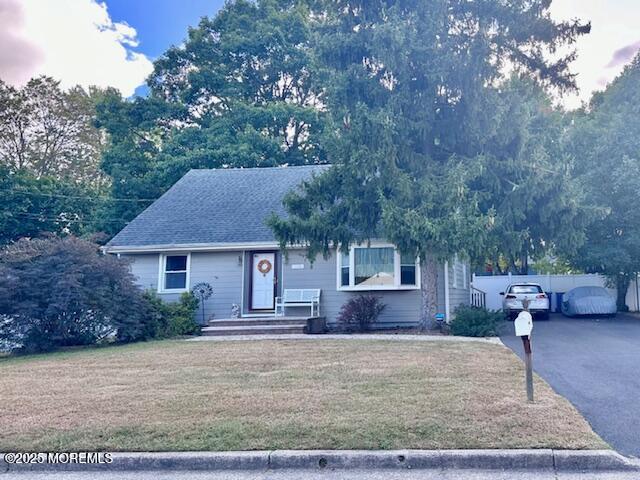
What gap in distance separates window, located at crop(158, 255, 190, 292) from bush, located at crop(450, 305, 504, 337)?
346 inches

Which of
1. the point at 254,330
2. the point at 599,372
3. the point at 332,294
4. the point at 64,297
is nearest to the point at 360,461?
the point at 599,372

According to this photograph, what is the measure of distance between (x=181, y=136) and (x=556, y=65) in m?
21.7

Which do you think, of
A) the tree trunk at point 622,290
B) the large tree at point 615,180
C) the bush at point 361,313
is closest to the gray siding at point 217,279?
the bush at point 361,313

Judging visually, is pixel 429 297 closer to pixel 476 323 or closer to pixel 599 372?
pixel 476 323

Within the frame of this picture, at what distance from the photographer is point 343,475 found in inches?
182

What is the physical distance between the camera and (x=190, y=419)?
226 inches

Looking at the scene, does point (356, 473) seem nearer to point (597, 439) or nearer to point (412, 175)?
point (597, 439)

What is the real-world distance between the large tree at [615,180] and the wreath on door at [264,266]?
11.7 meters

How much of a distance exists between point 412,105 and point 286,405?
9939 mm

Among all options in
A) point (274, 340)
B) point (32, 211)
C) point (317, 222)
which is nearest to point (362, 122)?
point (317, 222)

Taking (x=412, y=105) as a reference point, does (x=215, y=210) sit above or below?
below

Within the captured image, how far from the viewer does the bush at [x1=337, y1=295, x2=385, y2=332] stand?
49.9ft

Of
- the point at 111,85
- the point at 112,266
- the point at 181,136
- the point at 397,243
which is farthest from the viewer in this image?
the point at 111,85

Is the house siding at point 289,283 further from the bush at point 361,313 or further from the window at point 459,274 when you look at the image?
the bush at point 361,313
